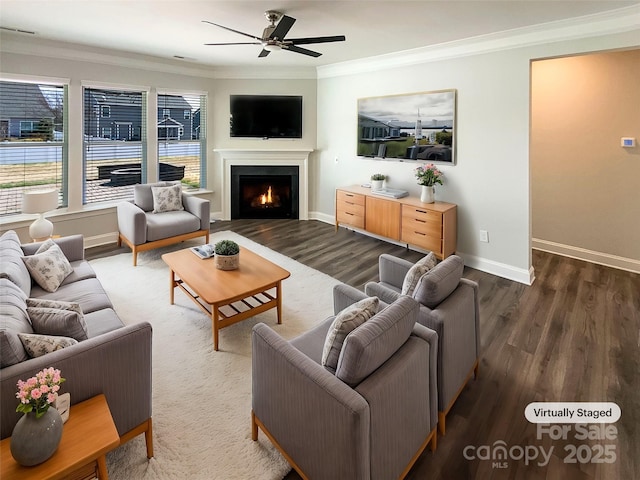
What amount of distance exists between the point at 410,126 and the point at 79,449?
5040 mm

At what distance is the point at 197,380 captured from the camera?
2605mm

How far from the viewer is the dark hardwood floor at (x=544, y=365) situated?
198 centimetres

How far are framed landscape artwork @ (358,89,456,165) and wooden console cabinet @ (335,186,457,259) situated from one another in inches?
25.1

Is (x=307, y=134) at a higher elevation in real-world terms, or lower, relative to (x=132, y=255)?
higher

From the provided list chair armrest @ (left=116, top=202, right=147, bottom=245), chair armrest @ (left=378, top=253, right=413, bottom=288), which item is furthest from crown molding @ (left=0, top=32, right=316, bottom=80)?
chair armrest @ (left=378, top=253, right=413, bottom=288)

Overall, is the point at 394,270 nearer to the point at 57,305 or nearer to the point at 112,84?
the point at 57,305

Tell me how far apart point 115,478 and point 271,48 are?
3.49m

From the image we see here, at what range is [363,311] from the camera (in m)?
1.86

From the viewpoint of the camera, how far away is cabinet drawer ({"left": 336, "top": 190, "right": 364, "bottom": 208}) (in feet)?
18.7

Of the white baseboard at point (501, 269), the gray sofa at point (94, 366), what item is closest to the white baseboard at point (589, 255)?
the white baseboard at point (501, 269)

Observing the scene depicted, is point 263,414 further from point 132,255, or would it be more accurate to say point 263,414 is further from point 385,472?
point 132,255

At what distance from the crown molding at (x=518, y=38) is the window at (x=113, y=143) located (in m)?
3.51

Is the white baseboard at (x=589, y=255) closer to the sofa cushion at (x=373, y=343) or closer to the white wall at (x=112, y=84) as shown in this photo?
the white wall at (x=112, y=84)

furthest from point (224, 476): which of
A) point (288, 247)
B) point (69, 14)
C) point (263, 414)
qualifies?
point (69, 14)
